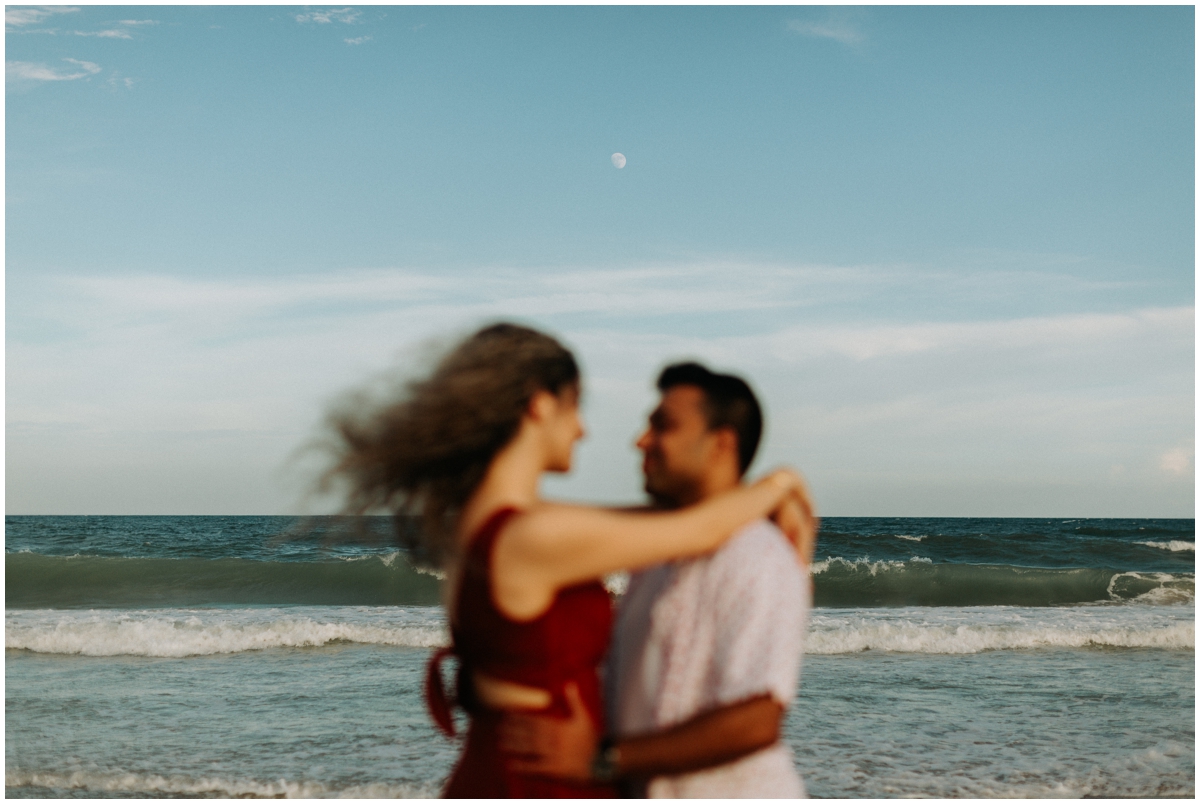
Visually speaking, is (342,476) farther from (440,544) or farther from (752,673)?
(752,673)

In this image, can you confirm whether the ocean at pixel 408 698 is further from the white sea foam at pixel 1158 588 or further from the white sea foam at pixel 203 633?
the white sea foam at pixel 1158 588

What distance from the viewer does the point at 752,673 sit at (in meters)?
2.02

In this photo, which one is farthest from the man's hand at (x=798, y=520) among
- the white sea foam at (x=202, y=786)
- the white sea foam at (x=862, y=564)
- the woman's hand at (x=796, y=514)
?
the white sea foam at (x=862, y=564)

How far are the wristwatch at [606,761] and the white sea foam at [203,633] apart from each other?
10821mm

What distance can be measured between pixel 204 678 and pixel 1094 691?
30.5 ft

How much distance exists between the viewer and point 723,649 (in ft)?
6.75

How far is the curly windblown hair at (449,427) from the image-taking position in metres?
2.16

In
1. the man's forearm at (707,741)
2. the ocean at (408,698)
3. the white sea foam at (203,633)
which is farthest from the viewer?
Answer: the white sea foam at (203,633)

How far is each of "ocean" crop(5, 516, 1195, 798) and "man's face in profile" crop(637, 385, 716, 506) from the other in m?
0.68

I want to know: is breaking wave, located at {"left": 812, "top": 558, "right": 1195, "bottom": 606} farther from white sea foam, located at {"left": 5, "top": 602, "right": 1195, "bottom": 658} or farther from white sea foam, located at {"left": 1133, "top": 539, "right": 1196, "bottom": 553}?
white sea foam, located at {"left": 1133, "top": 539, "right": 1196, "bottom": 553}

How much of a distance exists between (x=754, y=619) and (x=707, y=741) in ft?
0.87

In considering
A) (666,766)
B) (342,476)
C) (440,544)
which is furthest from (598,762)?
(342,476)

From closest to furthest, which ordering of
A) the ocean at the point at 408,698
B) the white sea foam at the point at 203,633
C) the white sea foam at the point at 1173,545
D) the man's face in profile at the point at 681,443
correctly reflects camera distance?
the man's face in profile at the point at 681,443, the ocean at the point at 408,698, the white sea foam at the point at 203,633, the white sea foam at the point at 1173,545

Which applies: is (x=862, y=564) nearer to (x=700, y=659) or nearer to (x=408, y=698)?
(x=408, y=698)
